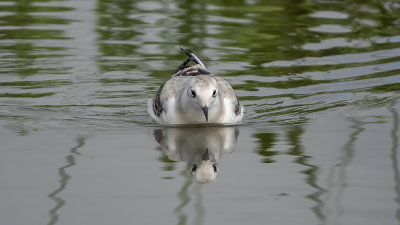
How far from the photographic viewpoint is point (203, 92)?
9.43 m

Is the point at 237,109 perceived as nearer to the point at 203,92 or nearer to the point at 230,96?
the point at 230,96

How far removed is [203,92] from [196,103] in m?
0.18

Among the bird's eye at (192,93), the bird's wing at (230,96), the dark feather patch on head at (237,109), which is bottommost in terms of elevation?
the dark feather patch on head at (237,109)

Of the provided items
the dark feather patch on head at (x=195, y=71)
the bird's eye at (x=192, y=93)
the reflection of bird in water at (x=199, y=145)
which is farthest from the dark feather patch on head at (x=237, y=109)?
the bird's eye at (x=192, y=93)

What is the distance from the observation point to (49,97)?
11188 millimetres

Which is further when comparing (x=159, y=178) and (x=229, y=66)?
(x=229, y=66)

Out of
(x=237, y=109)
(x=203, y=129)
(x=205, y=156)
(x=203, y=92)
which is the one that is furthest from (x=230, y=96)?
(x=205, y=156)

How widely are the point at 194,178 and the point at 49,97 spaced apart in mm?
3741

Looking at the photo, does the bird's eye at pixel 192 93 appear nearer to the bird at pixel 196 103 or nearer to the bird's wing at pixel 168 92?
the bird at pixel 196 103

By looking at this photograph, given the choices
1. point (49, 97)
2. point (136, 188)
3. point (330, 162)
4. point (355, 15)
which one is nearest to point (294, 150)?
point (330, 162)

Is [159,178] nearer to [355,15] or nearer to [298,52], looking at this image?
[298,52]

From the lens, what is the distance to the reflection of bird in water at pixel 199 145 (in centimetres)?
821

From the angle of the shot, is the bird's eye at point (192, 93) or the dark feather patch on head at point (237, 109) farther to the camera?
the dark feather patch on head at point (237, 109)

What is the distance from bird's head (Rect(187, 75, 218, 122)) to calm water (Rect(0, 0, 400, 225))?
1.10 ft
